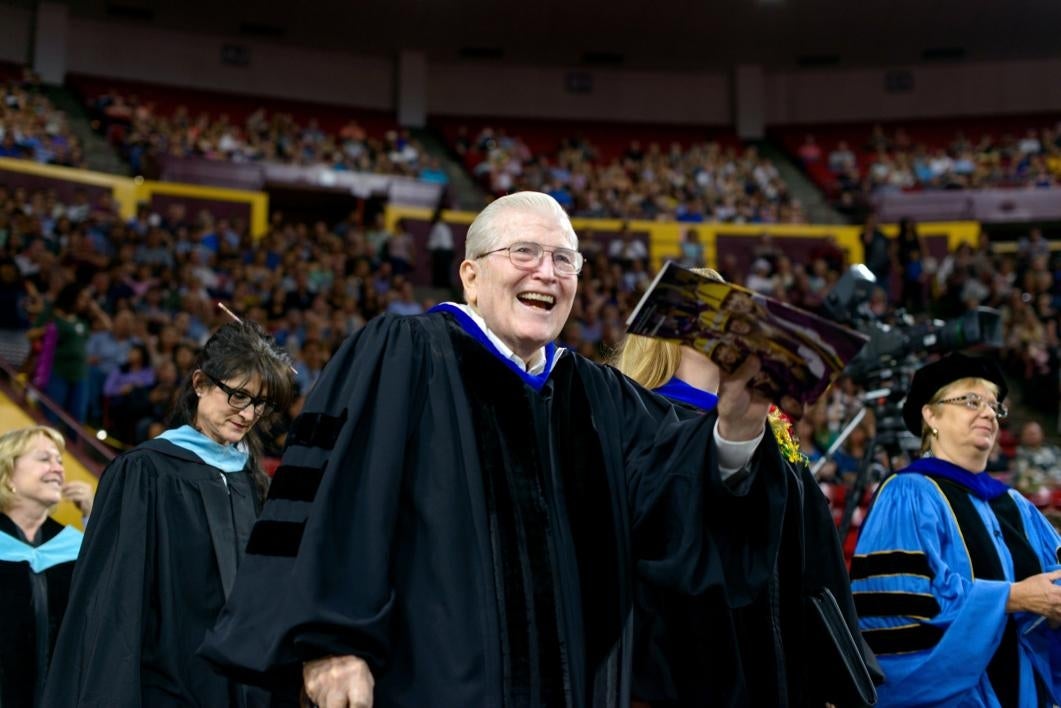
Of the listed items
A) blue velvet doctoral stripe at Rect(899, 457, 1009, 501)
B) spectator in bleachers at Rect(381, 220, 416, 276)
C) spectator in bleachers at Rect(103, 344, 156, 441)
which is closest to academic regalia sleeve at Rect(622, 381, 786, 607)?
blue velvet doctoral stripe at Rect(899, 457, 1009, 501)

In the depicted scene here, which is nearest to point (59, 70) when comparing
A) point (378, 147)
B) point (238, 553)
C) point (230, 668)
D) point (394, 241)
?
point (378, 147)

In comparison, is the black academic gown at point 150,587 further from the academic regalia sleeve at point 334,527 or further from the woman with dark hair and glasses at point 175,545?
the academic regalia sleeve at point 334,527

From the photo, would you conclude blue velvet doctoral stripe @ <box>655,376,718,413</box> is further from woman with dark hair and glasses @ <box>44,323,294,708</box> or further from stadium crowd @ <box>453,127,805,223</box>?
stadium crowd @ <box>453,127,805,223</box>

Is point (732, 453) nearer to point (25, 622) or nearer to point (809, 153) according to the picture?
point (25, 622)

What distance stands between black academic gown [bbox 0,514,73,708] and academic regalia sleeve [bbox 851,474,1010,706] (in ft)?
9.23

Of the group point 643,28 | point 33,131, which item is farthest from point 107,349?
point 643,28

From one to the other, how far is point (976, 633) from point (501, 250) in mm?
2023

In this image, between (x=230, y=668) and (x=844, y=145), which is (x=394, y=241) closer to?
(x=844, y=145)

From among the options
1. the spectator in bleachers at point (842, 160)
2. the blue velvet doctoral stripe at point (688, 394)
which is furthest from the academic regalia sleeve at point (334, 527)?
the spectator in bleachers at point (842, 160)

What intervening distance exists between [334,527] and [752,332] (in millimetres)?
894

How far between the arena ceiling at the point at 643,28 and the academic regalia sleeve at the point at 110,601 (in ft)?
57.6

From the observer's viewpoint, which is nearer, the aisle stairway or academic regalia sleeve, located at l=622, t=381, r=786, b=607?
academic regalia sleeve, located at l=622, t=381, r=786, b=607

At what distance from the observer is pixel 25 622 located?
3.95 m

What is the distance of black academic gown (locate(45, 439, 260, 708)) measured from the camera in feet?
10.2
